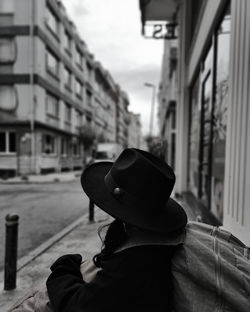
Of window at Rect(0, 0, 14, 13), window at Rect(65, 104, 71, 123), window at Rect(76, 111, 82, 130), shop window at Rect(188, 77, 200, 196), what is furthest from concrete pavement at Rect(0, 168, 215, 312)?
window at Rect(76, 111, 82, 130)

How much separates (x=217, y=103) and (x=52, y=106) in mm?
21244

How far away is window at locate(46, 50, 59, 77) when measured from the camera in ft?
76.4

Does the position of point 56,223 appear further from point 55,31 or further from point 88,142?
point 88,142

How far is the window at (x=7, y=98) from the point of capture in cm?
2117

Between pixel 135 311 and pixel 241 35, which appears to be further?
pixel 241 35

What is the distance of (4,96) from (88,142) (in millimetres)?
11787

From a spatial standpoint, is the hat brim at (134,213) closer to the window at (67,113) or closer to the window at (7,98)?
the window at (7,98)

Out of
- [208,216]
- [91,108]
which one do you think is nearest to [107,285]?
[208,216]

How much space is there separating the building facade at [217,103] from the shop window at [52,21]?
14430 millimetres

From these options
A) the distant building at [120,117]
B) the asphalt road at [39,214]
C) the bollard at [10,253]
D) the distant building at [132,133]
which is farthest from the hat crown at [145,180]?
the distant building at [132,133]

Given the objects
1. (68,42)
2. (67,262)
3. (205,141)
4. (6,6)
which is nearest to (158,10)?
(205,141)

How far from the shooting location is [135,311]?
138 centimetres

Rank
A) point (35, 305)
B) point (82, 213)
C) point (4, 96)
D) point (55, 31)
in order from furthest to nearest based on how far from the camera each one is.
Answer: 1. point (55, 31)
2. point (4, 96)
3. point (82, 213)
4. point (35, 305)

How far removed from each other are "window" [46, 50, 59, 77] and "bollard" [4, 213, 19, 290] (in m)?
21.0
